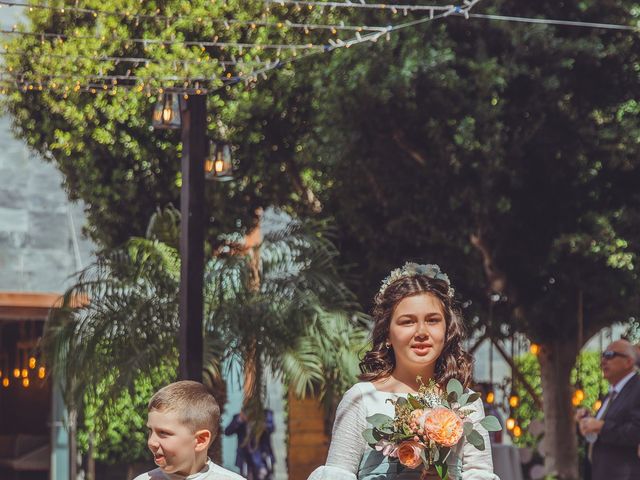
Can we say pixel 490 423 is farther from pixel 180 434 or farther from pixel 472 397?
pixel 180 434

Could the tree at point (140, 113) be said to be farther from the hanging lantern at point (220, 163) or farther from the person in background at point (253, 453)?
the hanging lantern at point (220, 163)

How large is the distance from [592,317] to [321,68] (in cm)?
416

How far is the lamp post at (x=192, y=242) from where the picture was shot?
32.4 feet

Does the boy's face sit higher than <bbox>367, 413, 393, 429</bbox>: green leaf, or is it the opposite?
<bbox>367, 413, 393, 429</bbox>: green leaf

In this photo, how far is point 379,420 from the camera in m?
4.07

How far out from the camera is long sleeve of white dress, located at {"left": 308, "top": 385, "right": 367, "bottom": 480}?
410cm

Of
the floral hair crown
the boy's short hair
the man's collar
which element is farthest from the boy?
the man's collar

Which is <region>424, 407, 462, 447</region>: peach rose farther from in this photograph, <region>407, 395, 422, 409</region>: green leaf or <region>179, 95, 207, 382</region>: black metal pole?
<region>179, 95, 207, 382</region>: black metal pole

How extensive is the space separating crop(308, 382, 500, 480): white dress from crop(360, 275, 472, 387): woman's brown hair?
13cm

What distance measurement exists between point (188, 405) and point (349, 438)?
0.52 meters

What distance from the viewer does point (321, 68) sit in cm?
1423

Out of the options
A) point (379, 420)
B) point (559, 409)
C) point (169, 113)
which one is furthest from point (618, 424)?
point (559, 409)

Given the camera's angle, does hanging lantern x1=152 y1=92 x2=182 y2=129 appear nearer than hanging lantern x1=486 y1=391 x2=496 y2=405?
Yes

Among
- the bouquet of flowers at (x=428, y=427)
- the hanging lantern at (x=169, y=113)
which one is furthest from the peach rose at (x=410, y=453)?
the hanging lantern at (x=169, y=113)
